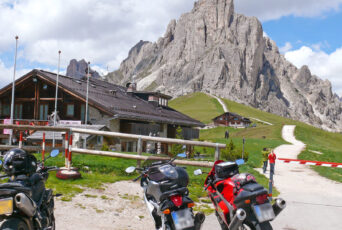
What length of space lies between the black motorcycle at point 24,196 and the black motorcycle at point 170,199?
1.56 m

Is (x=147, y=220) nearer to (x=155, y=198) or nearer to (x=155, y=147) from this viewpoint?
(x=155, y=198)

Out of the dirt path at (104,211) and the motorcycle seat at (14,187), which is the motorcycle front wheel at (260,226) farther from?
the motorcycle seat at (14,187)

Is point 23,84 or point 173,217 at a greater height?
point 23,84

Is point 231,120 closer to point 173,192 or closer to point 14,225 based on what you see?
point 173,192

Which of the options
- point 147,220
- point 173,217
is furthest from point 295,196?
point 173,217

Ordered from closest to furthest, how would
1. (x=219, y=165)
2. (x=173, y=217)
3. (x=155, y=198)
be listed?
(x=173, y=217)
(x=155, y=198)
(x=219, y=165)

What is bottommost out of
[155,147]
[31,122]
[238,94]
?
[155,147]

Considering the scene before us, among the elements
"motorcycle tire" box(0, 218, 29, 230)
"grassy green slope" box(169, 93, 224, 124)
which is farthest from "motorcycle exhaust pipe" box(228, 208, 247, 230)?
"grassy green slope" box(169, 93, 224, 124)

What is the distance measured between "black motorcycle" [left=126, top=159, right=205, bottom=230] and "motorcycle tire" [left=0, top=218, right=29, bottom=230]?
173 cm

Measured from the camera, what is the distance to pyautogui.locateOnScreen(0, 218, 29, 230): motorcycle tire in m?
3.81

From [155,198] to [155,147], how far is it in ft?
97.0

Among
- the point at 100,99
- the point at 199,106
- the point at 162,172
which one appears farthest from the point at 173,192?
the point at 199,106

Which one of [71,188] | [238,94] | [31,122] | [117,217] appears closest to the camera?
[117,217]

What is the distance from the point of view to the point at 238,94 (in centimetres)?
18912
